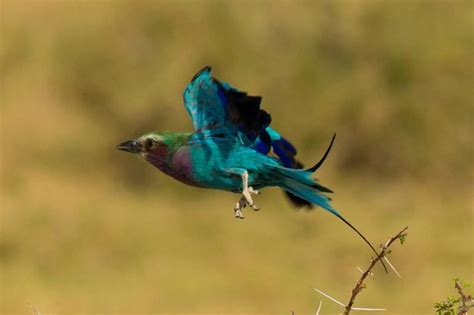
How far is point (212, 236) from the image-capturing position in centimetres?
1262

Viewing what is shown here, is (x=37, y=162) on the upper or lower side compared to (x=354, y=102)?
lower

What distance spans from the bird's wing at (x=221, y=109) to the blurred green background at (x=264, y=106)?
7442 millimetres

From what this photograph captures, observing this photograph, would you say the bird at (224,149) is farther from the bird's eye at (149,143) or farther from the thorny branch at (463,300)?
the thorny branch at (463,300)

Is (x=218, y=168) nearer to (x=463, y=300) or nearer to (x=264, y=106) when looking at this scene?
(x=463, y=300)

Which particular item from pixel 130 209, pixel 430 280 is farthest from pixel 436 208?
pixel 130 209

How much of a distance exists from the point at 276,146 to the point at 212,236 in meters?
7.74

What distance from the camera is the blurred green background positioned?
39.9 ft

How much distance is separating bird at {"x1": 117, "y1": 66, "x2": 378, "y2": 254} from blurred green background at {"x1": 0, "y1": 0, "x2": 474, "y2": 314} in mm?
7447

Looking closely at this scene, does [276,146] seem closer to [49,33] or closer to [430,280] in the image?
[430,280]

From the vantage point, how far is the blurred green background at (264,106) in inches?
479

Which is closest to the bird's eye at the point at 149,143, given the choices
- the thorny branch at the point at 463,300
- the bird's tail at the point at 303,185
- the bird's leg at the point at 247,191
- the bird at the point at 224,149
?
the bird at the point at 224,149

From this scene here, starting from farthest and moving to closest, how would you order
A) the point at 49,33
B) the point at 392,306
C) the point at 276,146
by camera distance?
the point at 49,33 < the point at 392,306 < the point at 276,146

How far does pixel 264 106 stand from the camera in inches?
486

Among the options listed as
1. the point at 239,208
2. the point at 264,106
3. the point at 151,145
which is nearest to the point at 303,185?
the point at 239,208
